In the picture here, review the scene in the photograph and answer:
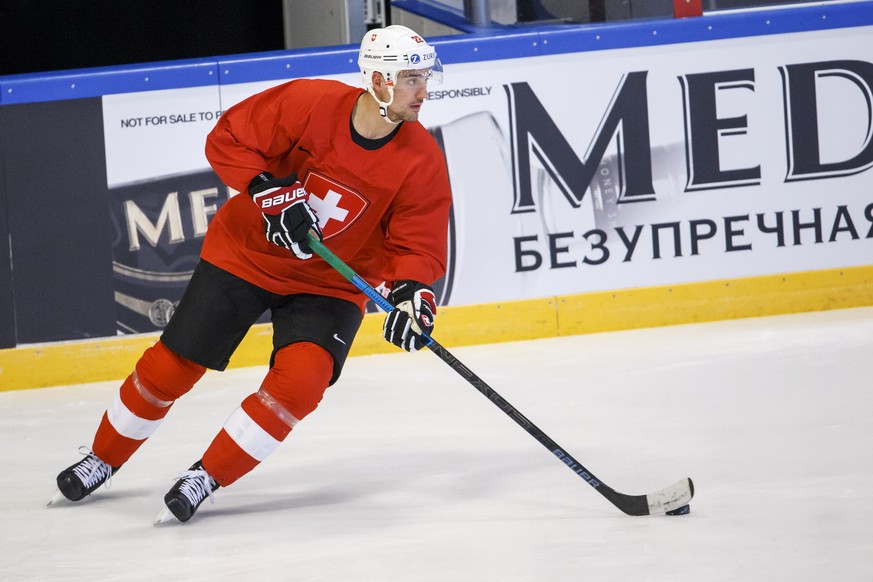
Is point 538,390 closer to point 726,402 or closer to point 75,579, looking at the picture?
point 726,402

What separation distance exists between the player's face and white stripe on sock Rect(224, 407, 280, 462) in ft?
2.52

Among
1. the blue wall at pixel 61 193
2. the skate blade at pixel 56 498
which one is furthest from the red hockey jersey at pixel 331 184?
the blue wall at pixel 61 193

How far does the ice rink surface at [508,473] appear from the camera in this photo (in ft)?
8.48

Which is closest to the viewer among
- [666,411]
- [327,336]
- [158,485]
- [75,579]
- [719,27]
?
[75,579]

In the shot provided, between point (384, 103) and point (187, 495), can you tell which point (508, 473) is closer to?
point (187, 495)

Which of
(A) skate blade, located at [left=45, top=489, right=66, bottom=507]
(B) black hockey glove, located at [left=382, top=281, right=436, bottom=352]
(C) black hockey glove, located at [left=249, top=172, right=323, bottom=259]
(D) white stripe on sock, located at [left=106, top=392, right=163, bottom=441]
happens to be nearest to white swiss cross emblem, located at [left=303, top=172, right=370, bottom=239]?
(C) black hockey glove, located at [left=249, top=172, right=323, bottom=259]

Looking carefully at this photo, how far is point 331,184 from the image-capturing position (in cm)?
307

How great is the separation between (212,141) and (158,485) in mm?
902

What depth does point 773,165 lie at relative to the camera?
5105mm

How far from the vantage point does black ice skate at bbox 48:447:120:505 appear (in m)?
3.13

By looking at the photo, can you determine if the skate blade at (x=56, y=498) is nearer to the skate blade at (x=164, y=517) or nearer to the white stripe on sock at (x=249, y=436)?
the skate blade at (x=164, y=517)

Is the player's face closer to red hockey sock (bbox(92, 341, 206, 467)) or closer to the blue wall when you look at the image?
red hockey sock (bbox(92, 341, 206, 467))

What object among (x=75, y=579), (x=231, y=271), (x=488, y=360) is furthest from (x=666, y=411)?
(x=75, y=579)

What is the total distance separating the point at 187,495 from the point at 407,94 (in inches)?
40.9
